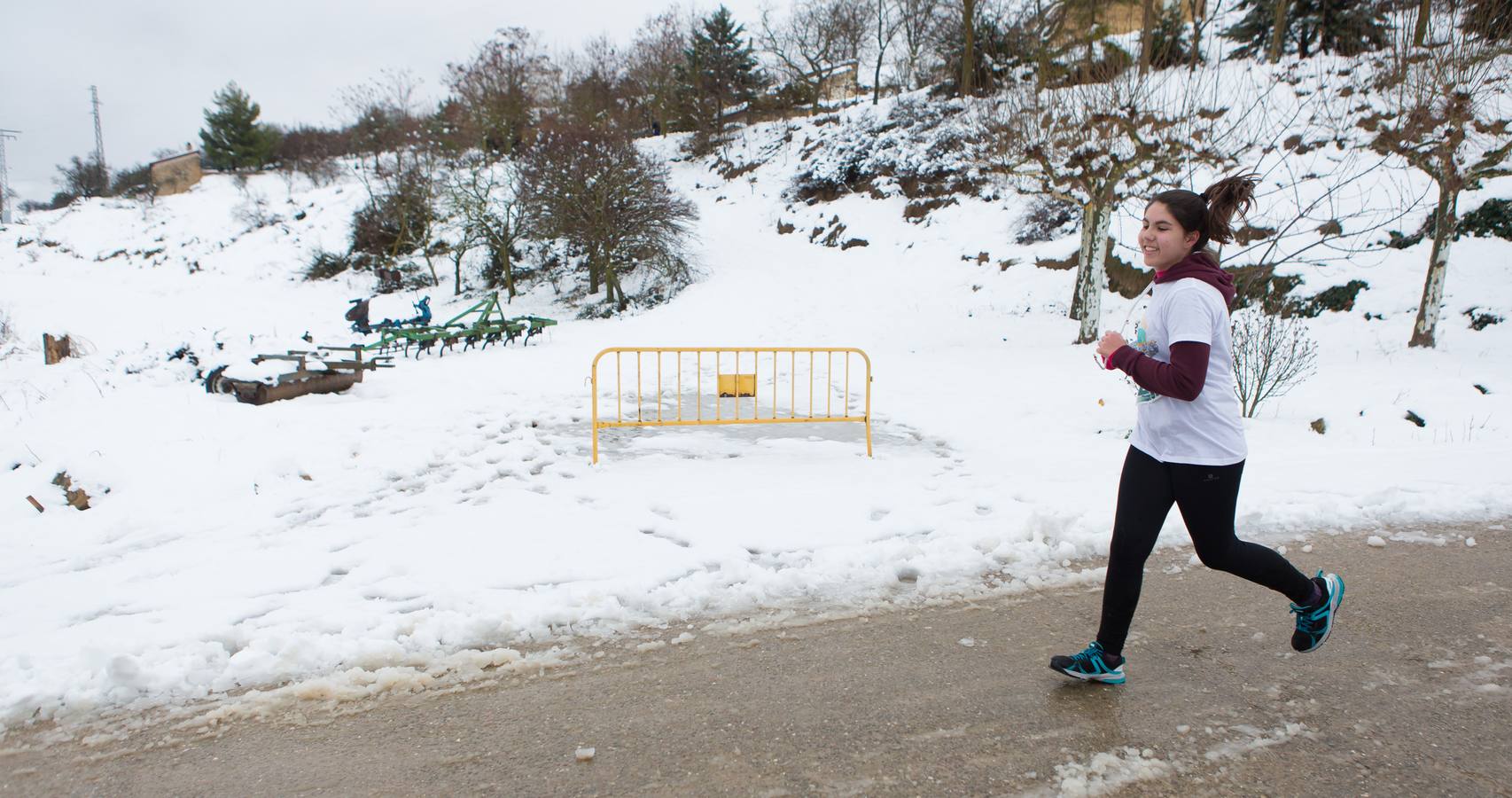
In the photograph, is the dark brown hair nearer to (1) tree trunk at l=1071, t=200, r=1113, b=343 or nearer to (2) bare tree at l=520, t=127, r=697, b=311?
(1) tree trunk at l=1071, t=200, r=1113, b=343

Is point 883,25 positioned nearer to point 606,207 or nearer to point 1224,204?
point 606,207

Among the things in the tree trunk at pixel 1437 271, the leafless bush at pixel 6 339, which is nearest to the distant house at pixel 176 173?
the leafless bush at pixel 6 339

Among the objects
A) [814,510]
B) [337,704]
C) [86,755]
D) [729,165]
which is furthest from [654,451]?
[729,165]

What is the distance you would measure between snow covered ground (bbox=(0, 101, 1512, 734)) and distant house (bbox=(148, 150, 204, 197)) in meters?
44.8

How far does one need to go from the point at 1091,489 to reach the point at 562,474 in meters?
3.93

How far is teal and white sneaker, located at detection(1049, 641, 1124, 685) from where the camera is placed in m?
2.88

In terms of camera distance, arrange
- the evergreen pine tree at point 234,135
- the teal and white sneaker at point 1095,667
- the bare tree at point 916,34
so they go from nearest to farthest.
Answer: the teal and white sneaker at point 1095,667, the bare tree at point 916,34, the evergreen pine tree at point 234,135

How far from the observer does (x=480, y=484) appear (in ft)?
19.3

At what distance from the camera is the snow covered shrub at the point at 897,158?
25.0 meters

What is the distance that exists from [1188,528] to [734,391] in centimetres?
484

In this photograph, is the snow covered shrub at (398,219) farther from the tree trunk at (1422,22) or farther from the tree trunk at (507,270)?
the tree trunk at (1422,22)

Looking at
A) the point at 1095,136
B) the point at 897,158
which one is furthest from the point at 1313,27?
the point at 1095,136

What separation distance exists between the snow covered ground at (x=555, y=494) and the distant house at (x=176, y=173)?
147 ft

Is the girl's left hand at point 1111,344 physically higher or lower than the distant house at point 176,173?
lower
